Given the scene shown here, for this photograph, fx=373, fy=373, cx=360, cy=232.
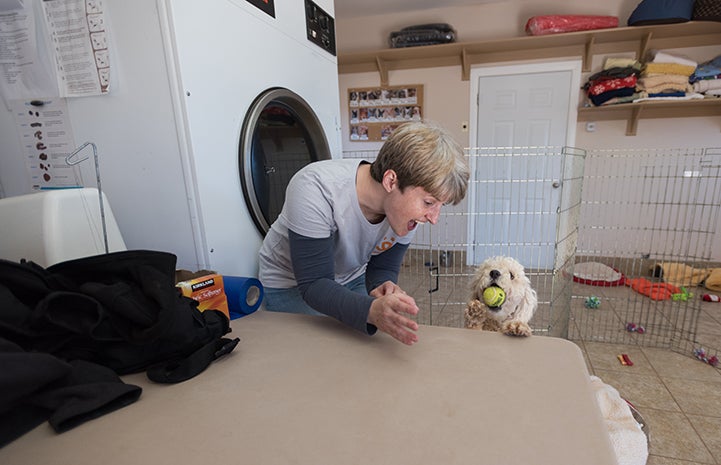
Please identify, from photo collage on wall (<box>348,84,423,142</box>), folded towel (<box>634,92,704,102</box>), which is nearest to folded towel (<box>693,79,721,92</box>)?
folded towel (<box>634,92,704,102</box>)

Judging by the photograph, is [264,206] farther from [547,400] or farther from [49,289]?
[547,400]

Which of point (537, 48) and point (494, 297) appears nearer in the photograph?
point (494, 297)

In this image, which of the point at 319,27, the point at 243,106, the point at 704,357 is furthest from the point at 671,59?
the point at 243,106

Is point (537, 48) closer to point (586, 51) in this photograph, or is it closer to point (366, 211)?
point (586, 51)

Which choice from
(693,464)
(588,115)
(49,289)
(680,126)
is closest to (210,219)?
(49,289)

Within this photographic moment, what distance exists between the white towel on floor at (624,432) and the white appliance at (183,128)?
124cm

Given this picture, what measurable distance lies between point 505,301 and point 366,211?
55 centimetres

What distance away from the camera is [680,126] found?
10.9 feet

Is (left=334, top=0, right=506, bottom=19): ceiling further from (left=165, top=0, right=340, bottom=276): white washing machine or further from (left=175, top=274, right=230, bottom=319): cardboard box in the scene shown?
(left=175, top=274, right=230, bottom=319): cardboard box

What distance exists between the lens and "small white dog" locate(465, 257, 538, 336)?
1199 millimetres

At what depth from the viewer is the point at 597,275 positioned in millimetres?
3377

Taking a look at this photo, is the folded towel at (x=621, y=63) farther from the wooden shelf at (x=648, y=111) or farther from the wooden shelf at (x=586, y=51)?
the wooden shelf at (x=648, y=111)

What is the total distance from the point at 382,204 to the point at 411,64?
3282mm

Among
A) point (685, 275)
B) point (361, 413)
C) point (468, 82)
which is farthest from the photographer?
point (468, 82)
